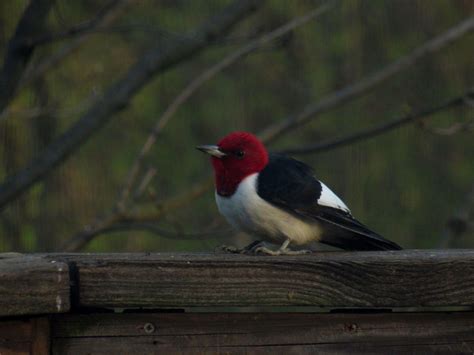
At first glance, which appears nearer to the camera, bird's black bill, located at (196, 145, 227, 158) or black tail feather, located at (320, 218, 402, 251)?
black tail feather, located at (320, 218, 402, 251)

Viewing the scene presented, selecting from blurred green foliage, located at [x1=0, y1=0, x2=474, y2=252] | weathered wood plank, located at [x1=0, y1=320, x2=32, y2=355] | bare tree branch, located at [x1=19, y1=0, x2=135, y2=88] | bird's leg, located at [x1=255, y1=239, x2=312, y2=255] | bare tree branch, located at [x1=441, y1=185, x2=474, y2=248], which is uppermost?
blurred green foliage, located at [x1=0, y1=0, x2=474, y2=252]

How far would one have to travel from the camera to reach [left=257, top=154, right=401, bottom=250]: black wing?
3811 millimetres

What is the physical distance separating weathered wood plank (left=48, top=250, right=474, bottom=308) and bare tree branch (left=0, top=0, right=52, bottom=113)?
6.87 feet

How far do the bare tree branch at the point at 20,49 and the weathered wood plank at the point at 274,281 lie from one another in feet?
6.87

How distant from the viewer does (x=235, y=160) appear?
13.3 feet

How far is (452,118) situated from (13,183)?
6.39m

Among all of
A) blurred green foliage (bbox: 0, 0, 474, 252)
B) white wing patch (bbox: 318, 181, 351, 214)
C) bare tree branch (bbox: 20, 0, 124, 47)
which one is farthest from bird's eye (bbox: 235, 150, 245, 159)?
blurred green foliage (bbox: 0, 0, 474, 252)

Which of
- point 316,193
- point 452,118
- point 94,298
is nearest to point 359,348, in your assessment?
point 94,298

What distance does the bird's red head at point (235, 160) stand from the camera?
13.0 feet

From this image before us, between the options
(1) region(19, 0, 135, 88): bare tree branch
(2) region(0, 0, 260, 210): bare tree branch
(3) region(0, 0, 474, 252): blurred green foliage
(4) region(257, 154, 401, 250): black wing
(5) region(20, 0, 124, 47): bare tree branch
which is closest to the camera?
(4) region(257, 154, 401, 250): black wing

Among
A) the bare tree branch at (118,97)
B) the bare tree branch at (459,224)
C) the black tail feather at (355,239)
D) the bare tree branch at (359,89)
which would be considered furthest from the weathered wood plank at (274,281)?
the bare tree branch at (459,224)

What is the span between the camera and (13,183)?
4.93m

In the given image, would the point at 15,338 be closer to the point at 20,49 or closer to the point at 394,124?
the point at 20,49

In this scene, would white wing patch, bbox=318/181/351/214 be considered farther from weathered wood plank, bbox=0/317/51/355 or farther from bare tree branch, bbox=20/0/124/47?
weathered wood plank, bbox=0/317/51/355
